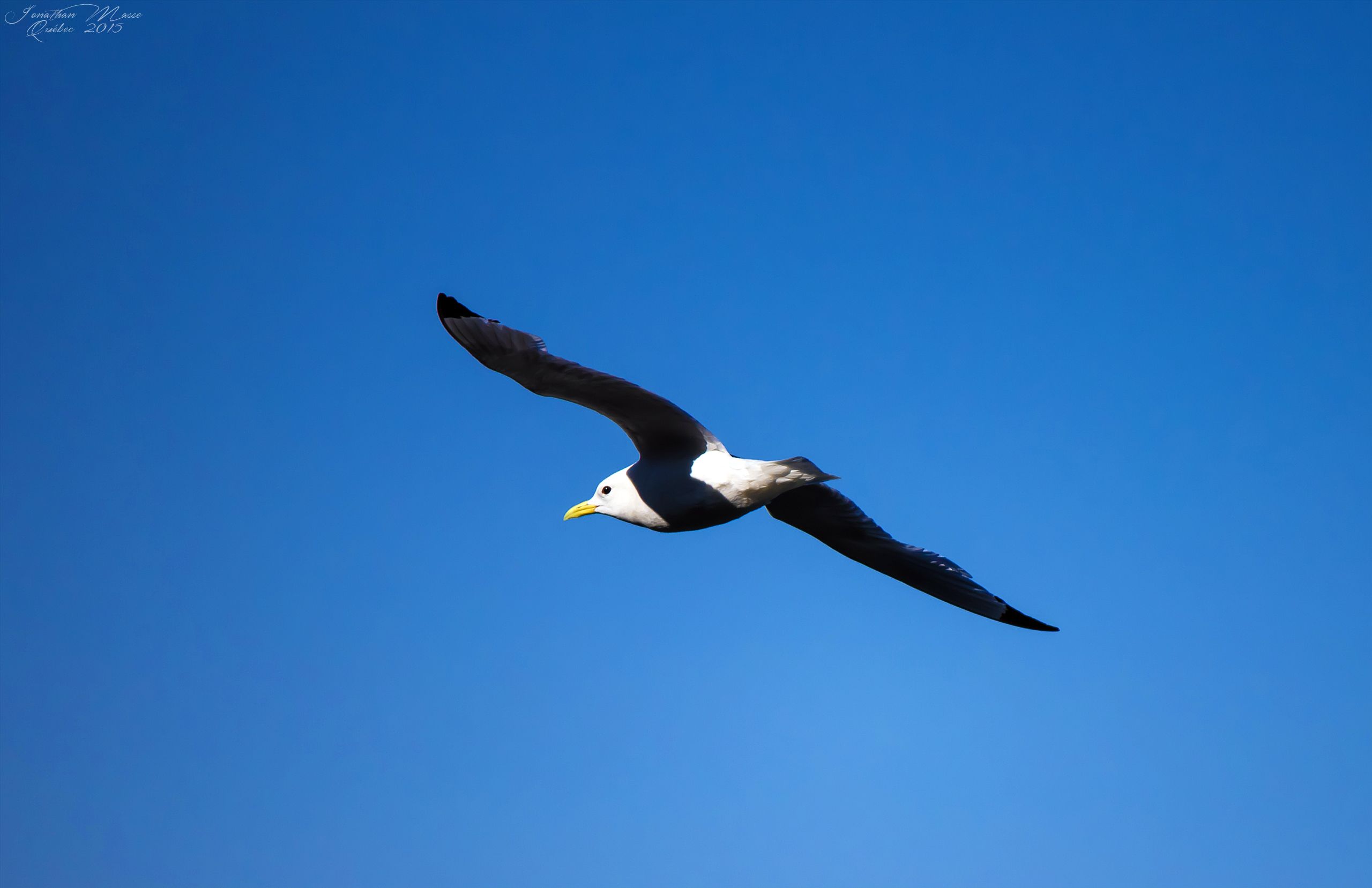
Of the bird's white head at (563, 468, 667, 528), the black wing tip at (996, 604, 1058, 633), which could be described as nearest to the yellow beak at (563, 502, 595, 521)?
the bird's white head at (563, 468, 667, 528)

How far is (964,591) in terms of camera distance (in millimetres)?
12500

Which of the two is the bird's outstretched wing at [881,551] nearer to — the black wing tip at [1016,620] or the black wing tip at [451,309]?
the black wing tip at [1016,620]

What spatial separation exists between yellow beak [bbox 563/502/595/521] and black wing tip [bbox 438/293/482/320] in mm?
2473

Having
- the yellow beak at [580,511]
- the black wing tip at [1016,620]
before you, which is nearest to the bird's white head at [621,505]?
the yellow beak at [580,511]

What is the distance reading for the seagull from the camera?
948 centimetres

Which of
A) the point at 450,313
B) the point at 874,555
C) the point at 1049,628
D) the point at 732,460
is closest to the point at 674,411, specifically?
the point at 732,460

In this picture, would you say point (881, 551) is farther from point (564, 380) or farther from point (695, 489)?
point (564, 380)

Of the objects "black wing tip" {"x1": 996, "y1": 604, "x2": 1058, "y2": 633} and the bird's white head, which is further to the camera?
"black wing tip" {"x1": 996, "y1": 604, "x2": 1058, "y2": 633}

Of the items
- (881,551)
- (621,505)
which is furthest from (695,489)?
(881,551)

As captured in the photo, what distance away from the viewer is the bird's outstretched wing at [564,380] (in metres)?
9.36

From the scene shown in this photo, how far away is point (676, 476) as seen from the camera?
1042cm

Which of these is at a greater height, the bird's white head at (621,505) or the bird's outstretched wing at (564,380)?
the bird's outstretched wing at (564,380)

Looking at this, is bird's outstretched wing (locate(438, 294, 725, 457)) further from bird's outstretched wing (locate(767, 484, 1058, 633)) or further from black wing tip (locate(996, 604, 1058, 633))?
black wing tip (locate(996, 604, 1058, 633))

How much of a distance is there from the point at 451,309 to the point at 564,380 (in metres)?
1.14
